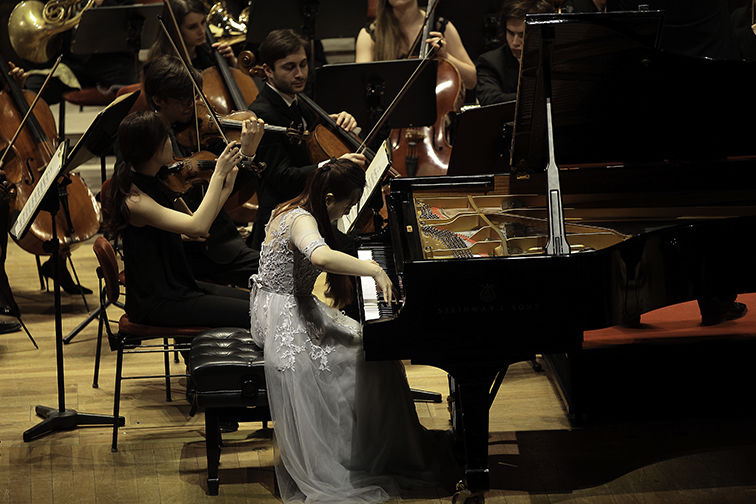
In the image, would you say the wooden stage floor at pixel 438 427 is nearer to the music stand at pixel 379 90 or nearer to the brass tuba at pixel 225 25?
the music stand at pixel 379 90

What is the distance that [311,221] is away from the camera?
3074 millimetres

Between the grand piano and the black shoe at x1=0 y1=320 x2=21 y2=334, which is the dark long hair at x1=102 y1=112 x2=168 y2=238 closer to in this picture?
the grand piano

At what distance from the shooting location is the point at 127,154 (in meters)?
3.53

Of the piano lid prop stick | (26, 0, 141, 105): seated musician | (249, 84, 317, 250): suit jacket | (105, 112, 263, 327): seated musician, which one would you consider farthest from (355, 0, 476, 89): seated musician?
the piano lid prop stick

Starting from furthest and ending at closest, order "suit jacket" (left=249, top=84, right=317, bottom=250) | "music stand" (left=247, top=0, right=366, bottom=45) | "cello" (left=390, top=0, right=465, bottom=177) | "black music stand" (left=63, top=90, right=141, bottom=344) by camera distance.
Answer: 1. "music stand" (left=247, top=0, right=366, bottom=45)
2. "cello" (left=390, top=0, right=465, bottom=177)
3. "suit jacket" (left=249, top=84, right=317, bottom=250)
4. "black music stand" (left=63, top=90, right=141, bottom=344)

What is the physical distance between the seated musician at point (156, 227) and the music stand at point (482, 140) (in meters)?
0.91

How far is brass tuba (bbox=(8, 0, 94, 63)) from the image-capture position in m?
5.86

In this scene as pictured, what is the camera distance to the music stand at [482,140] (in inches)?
154

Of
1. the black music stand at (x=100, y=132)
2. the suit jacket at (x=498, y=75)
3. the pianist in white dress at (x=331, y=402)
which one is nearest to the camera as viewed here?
the pianist in white dress at (x=331, y=402)

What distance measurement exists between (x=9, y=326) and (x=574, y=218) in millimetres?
2833

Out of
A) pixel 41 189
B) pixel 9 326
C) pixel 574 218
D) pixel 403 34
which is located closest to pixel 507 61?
pixel 403 34

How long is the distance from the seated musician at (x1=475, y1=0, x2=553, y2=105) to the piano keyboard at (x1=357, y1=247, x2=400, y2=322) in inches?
71.8

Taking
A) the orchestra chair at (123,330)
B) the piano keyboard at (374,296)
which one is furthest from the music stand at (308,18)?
the piano keyboard at (374,296)

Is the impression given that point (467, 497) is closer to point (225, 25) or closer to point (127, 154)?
point (127, 154)
